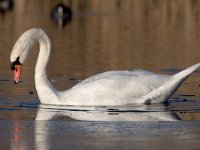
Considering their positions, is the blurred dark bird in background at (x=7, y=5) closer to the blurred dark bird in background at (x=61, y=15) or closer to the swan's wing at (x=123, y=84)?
the blurred dark bird in background at (x=61, y=15)

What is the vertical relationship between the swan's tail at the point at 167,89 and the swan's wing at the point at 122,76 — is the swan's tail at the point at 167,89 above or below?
below

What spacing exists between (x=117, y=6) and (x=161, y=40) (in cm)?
1680

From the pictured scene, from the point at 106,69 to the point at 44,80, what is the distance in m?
4.43

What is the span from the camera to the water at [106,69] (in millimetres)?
11531

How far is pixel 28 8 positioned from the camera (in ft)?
137

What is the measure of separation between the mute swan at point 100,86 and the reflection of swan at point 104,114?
0.26 metres

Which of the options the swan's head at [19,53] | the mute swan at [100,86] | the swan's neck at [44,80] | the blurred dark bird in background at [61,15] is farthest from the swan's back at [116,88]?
the blurred dark bird in background at [61,15]

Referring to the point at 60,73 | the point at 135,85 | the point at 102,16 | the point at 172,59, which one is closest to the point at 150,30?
the point at 102,16

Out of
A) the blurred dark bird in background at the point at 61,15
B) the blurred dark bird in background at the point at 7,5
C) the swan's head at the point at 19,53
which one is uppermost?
the swan's head at the point at 19,53

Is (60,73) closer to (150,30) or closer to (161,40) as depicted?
(161,40)

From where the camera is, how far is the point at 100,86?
1480 cm

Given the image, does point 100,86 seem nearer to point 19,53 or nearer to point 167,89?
point 167,89

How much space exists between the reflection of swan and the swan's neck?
0.59 feet

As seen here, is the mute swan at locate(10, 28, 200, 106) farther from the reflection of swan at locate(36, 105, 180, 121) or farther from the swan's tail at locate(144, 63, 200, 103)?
the reflection of swan at locate(36, 105, 180, 121)
